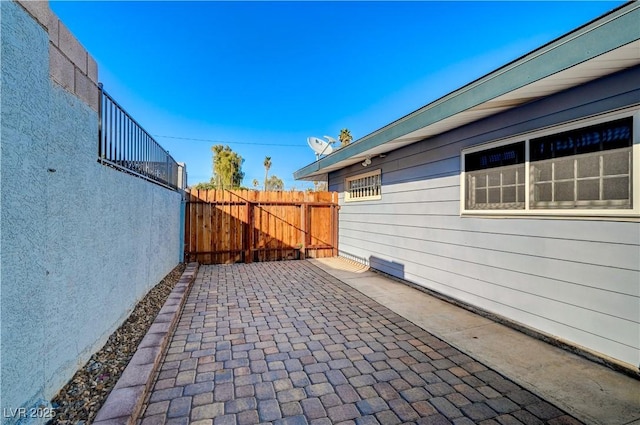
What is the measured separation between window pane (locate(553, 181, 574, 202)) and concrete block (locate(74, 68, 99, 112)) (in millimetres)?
4569

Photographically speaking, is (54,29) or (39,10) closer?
(39,10)

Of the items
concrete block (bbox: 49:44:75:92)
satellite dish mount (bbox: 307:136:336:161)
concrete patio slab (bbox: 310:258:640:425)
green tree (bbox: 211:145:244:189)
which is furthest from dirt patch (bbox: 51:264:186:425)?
green tree (bbox: 211:145:244:189)

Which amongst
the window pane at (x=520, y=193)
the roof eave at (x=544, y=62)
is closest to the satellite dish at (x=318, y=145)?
the roof eave at (x=544, y=62)

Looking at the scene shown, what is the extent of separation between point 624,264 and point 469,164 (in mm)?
2075

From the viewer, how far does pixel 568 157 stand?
295 centimetres

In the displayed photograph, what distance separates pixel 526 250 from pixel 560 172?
930 millimetres

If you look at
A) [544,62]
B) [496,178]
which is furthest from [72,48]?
[496,178]

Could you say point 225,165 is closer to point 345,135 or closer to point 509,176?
point 345,135

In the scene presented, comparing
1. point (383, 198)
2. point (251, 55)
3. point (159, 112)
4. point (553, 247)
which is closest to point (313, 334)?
point (553, 247)

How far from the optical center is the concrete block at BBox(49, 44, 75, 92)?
184cm

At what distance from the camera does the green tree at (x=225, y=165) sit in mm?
23656

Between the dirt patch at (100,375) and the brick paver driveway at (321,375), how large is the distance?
32 centimetres

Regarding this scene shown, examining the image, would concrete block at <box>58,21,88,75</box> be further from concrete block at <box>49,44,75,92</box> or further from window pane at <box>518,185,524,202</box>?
window pane at <box>518,185,524,202</box>

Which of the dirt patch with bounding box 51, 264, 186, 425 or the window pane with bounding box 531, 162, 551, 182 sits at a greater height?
the window pane with bounding box 531, 162, 551, 182
